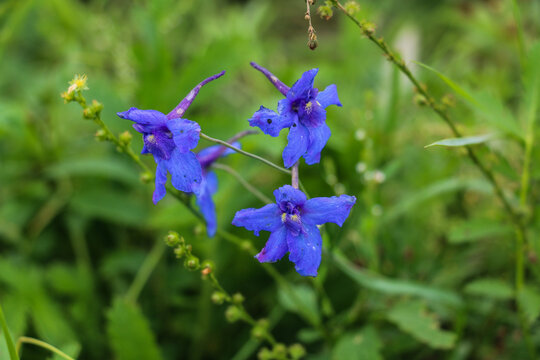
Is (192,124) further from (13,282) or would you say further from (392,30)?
(392,30)

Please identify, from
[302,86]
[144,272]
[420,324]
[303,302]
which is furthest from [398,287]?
[144,272]

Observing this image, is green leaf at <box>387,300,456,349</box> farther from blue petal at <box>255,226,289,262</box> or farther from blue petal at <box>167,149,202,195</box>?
blue petal at <box>167,149,202,195</box>

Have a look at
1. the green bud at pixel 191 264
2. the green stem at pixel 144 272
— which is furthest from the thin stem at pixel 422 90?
the green stem at pixel 144 272

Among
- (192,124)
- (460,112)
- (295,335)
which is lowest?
(295,335)

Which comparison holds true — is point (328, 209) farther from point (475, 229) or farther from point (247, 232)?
point (247, 232)

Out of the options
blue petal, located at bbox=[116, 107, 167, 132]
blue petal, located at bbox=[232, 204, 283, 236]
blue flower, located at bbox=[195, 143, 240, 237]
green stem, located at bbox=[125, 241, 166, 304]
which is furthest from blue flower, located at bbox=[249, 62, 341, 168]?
green stem, located at bbox=[125, 241, 166, 304]

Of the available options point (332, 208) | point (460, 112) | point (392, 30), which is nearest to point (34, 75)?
point (392, 30)
